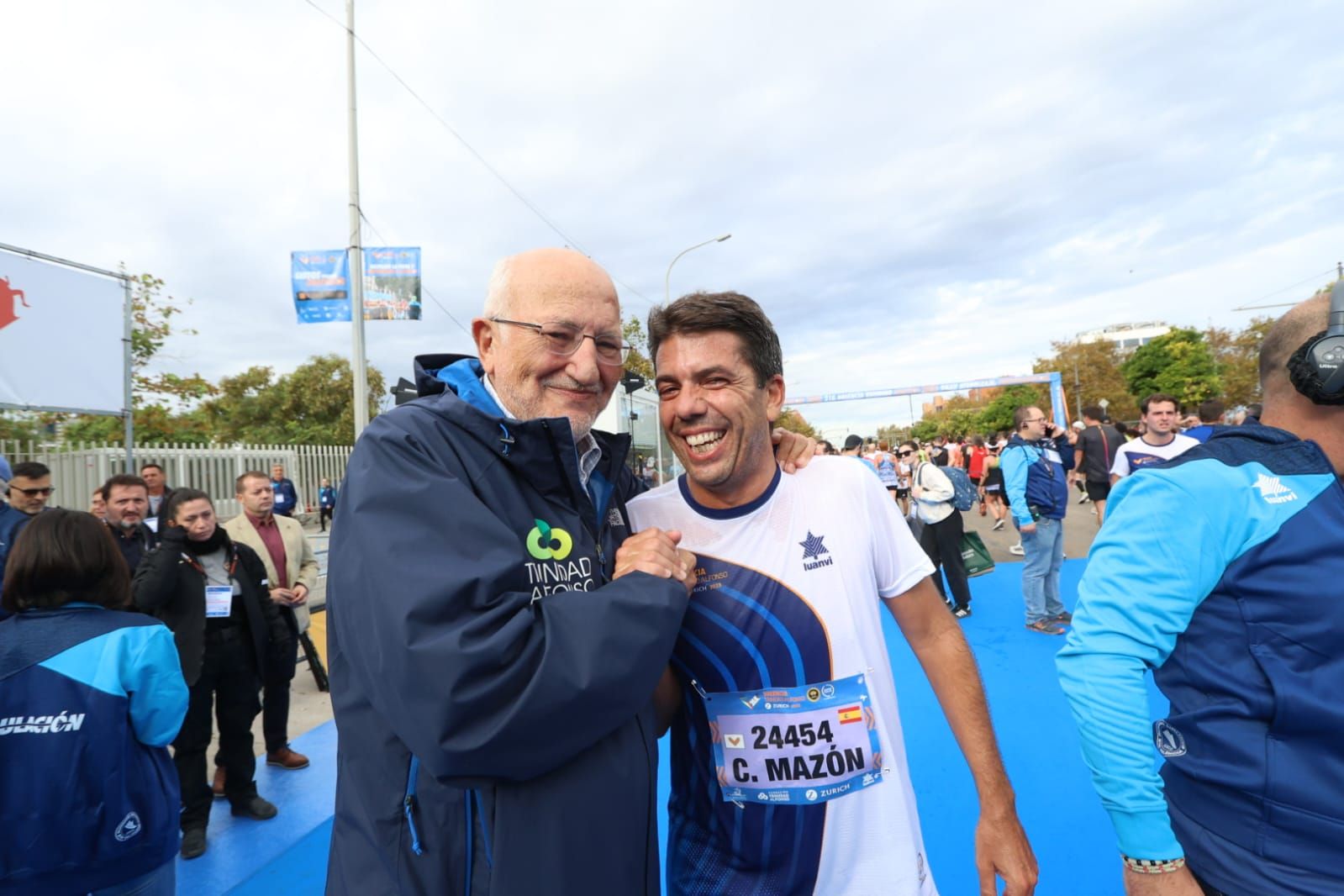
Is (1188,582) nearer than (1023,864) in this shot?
Yes

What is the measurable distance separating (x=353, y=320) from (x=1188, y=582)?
11207 millimetres

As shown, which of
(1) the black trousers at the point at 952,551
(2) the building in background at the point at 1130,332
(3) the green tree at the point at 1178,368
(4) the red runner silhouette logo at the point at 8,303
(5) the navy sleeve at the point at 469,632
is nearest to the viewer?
(5) the navy sleeve at the point at 469,632

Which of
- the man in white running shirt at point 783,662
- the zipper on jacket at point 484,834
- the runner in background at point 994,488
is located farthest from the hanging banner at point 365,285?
the zipper on jacket at point 484,834

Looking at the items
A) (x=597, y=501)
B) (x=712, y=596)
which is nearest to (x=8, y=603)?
(x=597, y=501)

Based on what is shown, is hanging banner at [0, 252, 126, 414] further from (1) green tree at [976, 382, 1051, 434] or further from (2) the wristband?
Result: (1) green tree at [976, 382, 1051, 434]

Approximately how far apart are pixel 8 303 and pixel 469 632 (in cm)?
734

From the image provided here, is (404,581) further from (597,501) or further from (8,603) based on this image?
(8,603)

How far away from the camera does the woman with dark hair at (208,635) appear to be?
3672mm

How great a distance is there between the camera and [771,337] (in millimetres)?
1907

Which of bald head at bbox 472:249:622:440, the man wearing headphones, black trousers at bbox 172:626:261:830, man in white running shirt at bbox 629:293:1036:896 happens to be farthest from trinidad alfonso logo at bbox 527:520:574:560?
black trousers at bbox 172:626:261:830

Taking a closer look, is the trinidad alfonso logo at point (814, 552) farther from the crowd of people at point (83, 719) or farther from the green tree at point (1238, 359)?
the green tree at point (1238, 359)

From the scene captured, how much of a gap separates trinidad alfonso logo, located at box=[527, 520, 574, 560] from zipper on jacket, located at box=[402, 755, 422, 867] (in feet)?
1.34

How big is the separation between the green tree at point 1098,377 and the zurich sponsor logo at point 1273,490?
4976cm

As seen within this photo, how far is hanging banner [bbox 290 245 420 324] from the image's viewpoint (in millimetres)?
10125
